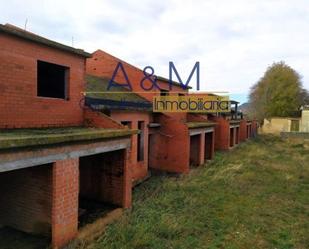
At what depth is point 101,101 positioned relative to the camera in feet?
34.0

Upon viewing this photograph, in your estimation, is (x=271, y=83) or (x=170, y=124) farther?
(x=271, y=83)

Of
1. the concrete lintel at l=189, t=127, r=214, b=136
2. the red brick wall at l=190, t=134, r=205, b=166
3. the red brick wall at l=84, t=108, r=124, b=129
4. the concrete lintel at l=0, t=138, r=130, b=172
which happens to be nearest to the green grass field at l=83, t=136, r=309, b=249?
the concrete lintel at l=0, t=138, r=130, b=172

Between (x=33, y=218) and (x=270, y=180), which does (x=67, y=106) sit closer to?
(x=33, y=218)

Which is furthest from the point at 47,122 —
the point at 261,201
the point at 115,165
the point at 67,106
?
the point at 261,201

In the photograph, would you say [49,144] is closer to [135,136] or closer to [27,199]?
[27,199]

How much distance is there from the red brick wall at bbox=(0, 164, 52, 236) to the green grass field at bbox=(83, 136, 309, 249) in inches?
53.0

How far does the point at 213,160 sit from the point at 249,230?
1164cm

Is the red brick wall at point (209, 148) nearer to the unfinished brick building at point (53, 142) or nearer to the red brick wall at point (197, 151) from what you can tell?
the red brick wall at point (197, 151)

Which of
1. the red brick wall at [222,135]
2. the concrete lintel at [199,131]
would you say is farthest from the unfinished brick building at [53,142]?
the red brick wall at [222,135]

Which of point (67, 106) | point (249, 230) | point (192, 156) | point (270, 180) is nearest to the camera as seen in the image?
point (249, 230)

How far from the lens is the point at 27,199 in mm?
6727

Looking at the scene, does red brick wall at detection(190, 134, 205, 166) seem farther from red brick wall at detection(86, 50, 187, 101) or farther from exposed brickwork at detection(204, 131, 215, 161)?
red brick wall at detection(86, 50, 187, 101)

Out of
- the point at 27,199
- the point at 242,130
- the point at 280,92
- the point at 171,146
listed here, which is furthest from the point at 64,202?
the point at 280,92

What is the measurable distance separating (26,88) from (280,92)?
56.5m
